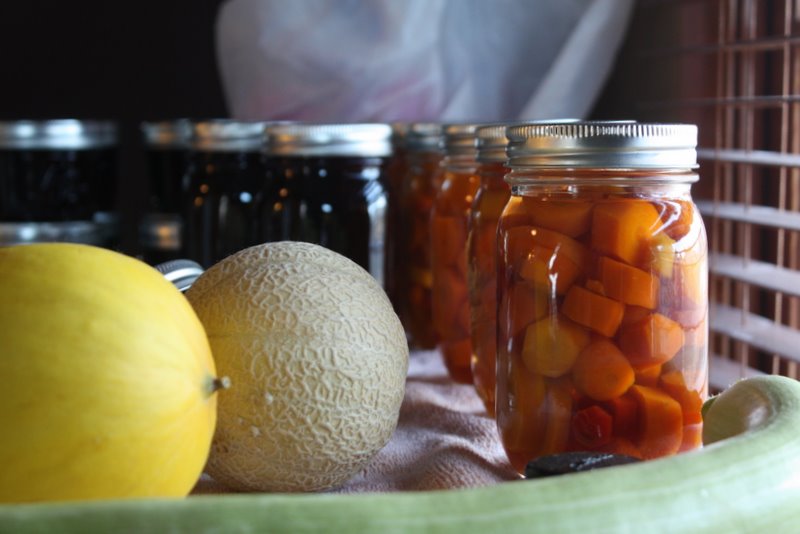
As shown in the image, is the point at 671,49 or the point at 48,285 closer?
the point at 48,285

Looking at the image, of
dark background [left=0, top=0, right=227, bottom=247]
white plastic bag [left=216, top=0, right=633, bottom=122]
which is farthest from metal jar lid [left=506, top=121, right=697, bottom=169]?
dark background [left=0, top=0, right=227, bottom=247]

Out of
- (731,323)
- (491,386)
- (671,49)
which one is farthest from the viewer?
(671,49)

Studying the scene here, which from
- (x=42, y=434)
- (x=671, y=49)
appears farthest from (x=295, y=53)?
(x=42, y=434)

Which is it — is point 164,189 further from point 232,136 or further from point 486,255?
point 486,255

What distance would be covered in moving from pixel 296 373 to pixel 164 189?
3.06 ft

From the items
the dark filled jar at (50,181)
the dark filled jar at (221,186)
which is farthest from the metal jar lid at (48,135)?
the dark filled jar at (221,186)

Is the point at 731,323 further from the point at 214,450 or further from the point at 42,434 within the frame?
the point at 42,434

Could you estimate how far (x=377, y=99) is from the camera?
1.26 m

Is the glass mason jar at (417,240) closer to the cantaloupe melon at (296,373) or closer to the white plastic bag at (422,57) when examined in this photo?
the white plastic bag at (422,57)

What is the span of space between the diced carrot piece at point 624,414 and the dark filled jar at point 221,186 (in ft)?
1.80

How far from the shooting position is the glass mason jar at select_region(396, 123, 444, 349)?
99 cm

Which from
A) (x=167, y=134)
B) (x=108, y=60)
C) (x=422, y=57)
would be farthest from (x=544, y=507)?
(x=108, y=60)

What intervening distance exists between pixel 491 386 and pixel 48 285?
1.18 ft

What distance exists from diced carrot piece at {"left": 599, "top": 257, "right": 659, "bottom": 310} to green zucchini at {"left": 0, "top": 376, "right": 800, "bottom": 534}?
0.12m
